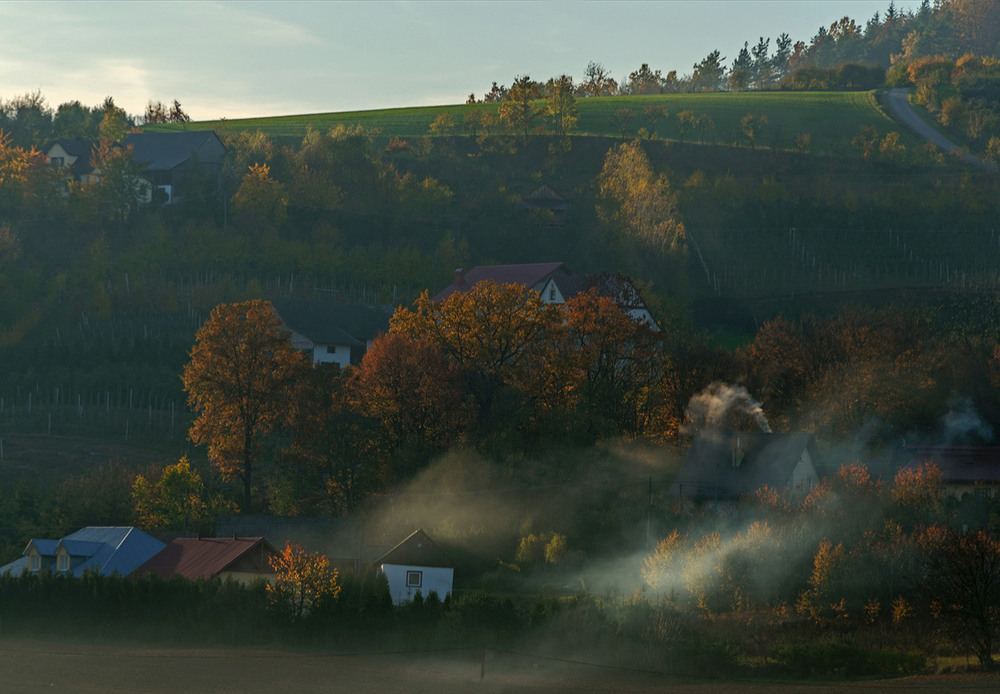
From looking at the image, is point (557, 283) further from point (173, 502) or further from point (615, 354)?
point (173, 502)

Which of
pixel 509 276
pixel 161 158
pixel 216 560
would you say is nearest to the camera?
pixel 216 560

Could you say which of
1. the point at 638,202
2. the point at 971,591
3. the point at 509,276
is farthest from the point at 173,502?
the point at 638,202

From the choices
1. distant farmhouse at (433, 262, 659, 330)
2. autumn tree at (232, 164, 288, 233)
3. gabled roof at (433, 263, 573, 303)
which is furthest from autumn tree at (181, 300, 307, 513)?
autumn tree at (232, 164, 288, 233)

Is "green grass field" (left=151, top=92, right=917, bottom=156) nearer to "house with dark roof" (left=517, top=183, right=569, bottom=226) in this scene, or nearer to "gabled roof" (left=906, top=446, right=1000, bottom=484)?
"house with dark roof" (left=517, top=183, right=569, bottom=226)

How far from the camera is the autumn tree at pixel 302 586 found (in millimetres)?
42938

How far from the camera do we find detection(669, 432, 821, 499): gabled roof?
56.2 metres

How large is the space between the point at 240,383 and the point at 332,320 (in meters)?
22.6

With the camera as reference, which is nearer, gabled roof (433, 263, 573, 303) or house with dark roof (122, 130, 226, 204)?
gabled roof (433, 263, 573, 303)

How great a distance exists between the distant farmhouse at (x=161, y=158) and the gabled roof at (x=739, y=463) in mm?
69704

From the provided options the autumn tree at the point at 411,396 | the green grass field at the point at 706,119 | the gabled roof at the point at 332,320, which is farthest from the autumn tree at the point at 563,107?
the autumn tree at the point at 411,396

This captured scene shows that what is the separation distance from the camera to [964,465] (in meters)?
60.1

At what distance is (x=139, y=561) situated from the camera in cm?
5325

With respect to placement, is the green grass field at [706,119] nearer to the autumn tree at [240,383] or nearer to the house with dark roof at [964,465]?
the autumn tree at [240,383]

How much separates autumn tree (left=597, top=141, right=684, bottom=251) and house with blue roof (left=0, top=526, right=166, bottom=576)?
65.6 m
